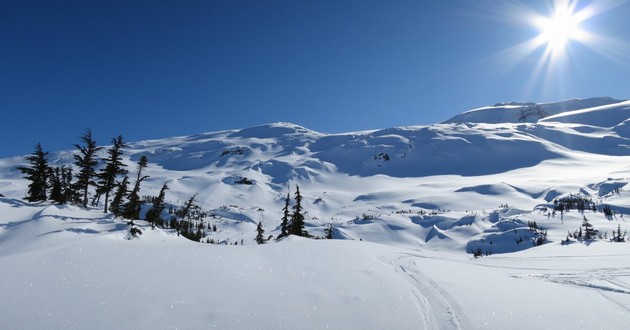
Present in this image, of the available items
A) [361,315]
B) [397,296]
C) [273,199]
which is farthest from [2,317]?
[273,199]

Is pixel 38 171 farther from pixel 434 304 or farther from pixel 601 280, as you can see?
pixel 601 280

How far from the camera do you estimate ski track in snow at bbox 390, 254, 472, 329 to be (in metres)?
8.47

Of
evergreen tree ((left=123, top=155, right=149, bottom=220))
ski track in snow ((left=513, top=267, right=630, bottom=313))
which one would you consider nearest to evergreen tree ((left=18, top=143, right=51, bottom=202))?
evergreen tree ((left=123, top=155, right=149, bottom=220))

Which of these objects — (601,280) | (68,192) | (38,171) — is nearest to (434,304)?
(601,280)

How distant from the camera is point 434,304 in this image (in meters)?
9.77

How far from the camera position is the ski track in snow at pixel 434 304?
27.8ft

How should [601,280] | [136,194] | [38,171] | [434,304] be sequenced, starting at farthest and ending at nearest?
[38,171] → [136,194] → [601,280] → [434,304]

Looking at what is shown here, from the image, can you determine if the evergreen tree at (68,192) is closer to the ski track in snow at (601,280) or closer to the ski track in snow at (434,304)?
the ski track in snow at (434,304)

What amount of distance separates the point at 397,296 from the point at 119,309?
6923mm

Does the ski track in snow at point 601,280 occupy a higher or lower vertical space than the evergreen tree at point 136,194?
lower

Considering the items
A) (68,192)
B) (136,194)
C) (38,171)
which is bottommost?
(68,192)

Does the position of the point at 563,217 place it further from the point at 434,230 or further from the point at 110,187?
the point at 110,187

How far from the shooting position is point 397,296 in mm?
10164

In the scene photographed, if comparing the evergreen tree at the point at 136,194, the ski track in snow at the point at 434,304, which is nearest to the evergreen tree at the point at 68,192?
the evergreen tree at the point at 136,194
